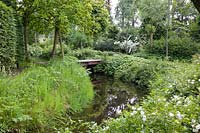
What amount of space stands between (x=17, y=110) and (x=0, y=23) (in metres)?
4.22

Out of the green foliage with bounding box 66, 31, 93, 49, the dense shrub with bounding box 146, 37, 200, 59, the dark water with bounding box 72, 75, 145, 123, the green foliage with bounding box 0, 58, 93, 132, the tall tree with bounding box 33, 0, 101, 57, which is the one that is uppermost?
the tall tree with bounding box 33, 0, 101, 57

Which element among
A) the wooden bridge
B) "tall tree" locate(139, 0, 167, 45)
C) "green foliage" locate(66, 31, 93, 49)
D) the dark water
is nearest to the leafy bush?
"green foliage" locate(66, 31, 93, 49)

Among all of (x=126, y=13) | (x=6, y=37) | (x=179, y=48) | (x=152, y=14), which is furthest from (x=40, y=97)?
(x=126, y=13)

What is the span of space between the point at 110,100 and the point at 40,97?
160 inches

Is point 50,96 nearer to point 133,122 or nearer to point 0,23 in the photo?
point 0,23

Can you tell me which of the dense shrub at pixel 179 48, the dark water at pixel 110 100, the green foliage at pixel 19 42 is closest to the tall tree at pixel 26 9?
the green foliage at pixel 19 42

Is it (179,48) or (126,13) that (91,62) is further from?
(126,13)

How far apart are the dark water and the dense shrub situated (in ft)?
20.9

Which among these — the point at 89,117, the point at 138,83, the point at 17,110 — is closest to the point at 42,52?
the point at 138,83

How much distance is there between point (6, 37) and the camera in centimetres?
899

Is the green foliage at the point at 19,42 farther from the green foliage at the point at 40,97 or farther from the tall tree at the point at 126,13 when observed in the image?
the tall tree at the point at 126,13

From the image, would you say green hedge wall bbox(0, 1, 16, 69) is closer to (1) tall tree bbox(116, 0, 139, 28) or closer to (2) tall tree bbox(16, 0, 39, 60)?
(2) tall tree bbox(16, 0, 39, 60)

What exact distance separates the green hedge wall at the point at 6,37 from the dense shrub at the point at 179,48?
12791 millimetres

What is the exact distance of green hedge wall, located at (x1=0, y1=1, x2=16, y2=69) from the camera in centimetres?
871
